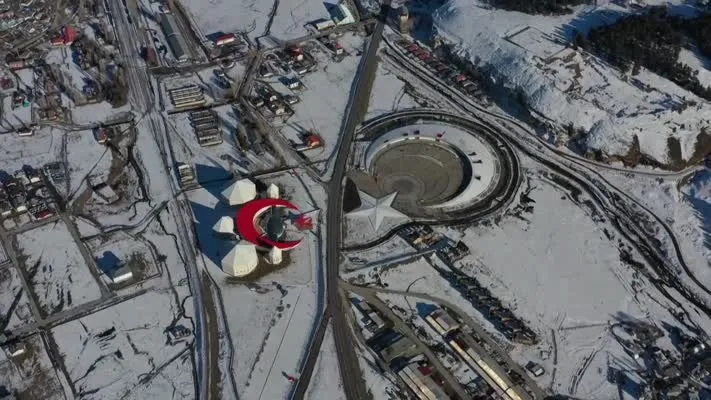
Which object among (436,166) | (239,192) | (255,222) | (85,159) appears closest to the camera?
(255,222)

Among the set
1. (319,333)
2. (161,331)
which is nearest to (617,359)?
(319,333)

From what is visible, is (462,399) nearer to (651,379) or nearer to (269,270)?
(651,379)

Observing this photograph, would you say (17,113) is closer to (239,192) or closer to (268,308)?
(239,192)

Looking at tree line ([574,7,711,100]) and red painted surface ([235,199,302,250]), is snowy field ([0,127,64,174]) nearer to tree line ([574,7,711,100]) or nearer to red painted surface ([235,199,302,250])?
red painted surface ([235,199,302,250])

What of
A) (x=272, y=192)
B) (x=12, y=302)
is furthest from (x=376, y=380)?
(x=12, y=302)

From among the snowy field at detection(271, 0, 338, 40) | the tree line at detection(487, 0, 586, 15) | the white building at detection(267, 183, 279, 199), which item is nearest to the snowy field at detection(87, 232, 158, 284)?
the white building at detection(267, 183, 279, 199)

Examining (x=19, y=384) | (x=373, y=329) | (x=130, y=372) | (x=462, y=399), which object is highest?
(x=19, y=384)
